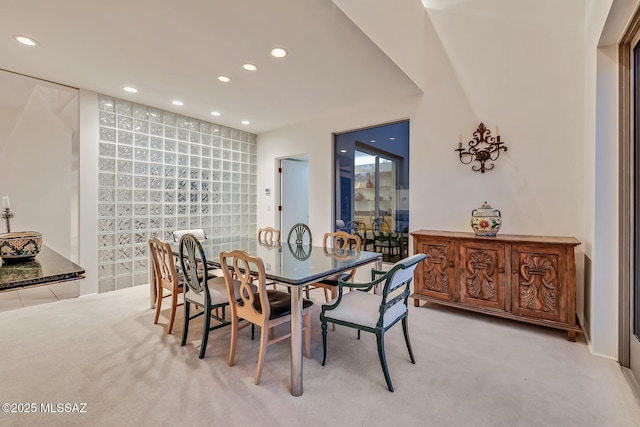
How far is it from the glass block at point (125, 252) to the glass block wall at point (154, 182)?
0.01 meters

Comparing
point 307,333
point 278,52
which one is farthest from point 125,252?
point 278,52

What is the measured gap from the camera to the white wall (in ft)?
7.93

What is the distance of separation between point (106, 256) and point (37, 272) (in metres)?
3.21

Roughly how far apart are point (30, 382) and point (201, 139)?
3658 mm

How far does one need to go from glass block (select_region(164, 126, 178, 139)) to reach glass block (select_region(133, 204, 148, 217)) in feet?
3.56

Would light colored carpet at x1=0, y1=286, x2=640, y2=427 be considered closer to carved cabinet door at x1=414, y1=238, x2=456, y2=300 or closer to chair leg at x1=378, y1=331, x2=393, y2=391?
chair leg at x1=378, y1=331, x2=393, y2=391

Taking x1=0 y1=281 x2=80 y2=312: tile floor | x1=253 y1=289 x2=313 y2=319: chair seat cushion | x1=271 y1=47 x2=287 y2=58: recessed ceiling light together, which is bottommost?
x1=0 y1=281 x2=80 y2=312: tile floor

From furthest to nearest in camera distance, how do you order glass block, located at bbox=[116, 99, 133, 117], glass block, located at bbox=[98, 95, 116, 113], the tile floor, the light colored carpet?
glass block, located at bbox=[116, 99, 133, 117]
glass block, located at bbox=[98, 95, 116, 113]
the tile floor
the light colored carpet

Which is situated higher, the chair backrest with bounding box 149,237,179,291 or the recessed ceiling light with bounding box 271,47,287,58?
the recessed ceiling light with bounding box 271,47,287,58

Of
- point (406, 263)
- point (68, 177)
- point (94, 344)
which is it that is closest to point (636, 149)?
point (406, 263)

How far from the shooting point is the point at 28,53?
272 cm

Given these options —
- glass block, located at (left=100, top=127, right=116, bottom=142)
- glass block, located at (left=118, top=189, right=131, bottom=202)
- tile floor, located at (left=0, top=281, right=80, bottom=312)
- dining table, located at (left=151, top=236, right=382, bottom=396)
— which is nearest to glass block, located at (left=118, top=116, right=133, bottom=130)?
glass block, located at (left=100, top=127, right=116, bottom=142)

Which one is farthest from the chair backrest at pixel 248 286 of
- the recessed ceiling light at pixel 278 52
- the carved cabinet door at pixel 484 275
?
the carved cabinet door at pixel 484 275

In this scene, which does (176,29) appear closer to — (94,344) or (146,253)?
(94,344)
